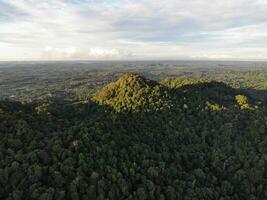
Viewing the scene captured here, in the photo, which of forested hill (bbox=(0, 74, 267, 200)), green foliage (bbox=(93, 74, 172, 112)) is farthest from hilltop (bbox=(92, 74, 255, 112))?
forested hill (bbox=(0, 74, 267, 200))

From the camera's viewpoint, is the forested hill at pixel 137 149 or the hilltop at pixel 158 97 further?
the hilltop at pixel 158 97

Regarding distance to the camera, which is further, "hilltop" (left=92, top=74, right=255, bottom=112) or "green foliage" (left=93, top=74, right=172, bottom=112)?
"hilltop" (left=92, top=74, right=255, bottom=112)

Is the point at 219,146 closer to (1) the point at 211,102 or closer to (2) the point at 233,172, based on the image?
(2) the point at 233,172

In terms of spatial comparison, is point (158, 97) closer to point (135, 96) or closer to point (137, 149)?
point (135, 96)

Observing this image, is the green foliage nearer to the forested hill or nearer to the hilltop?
the hilltop

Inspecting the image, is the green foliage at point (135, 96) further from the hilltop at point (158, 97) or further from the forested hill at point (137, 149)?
the forested hill at point (137, 149)

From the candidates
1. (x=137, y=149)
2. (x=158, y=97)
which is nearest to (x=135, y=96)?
(x=158, y=97)

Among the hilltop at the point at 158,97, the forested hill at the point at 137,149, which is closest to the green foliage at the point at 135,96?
the hilltop at the point at 158,97

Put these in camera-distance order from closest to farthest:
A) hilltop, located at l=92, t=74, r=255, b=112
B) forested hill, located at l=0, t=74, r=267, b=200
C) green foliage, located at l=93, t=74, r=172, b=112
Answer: forested hill, located at l=0, t=74, r=267, b=200 < green foliage, located at l=93, t=74, r=172, b=112 < hilltop, located at l=92, t=74, r=255, b=112

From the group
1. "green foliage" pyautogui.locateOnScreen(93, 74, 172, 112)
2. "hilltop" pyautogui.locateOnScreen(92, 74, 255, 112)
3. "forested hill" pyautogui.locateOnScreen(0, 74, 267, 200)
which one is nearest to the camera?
"forested hill" pyautogui.locateOnScreen(0, 74, 267, 200)
